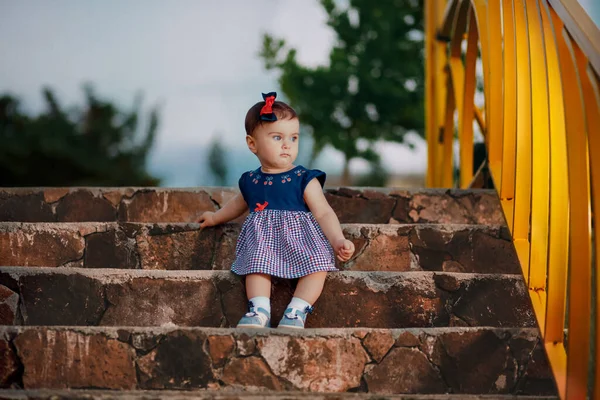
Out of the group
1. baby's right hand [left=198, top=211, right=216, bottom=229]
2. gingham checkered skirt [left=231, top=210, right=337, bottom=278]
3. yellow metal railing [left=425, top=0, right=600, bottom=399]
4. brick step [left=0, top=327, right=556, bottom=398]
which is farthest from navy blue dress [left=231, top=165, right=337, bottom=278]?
yellow metal railing [left=425, top=0, right=600, bottom=399]

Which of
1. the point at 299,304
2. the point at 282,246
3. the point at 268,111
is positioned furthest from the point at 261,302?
the point at 268,111

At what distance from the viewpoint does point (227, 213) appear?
2752 millimetres

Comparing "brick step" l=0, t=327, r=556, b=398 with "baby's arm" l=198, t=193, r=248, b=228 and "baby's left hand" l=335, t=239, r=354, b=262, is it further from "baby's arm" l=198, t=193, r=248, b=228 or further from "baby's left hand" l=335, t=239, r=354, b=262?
"baby's arm" l=198, t=193, r=248, b=228

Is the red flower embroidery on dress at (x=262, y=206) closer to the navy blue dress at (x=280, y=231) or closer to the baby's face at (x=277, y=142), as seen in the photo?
the navy blue dress at (x=280, y=231)

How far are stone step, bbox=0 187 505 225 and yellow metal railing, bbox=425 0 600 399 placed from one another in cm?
44

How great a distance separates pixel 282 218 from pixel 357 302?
0.40 metres

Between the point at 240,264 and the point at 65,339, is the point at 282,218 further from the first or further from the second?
the point at 65,339

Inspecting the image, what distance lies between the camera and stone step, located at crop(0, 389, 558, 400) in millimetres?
1856

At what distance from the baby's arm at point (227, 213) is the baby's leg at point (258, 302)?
403 millimetres

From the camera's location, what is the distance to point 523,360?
2102 mm

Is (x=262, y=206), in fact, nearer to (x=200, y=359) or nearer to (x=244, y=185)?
(x=244, y=185)

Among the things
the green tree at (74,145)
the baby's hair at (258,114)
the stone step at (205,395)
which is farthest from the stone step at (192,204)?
the green tree at (74,145)

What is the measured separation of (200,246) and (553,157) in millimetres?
1332

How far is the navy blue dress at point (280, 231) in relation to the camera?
2402 millimetres
